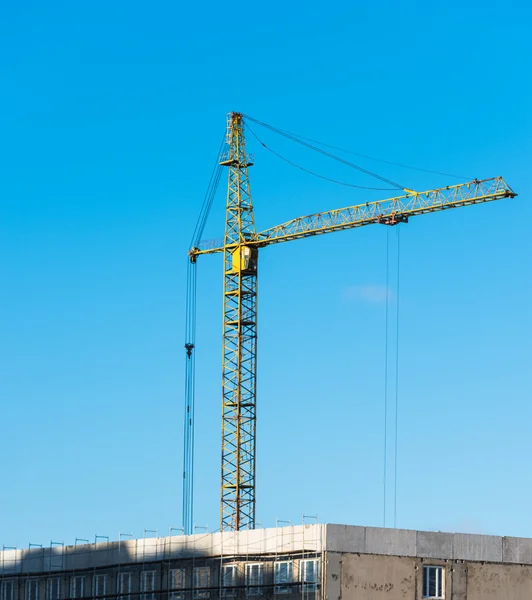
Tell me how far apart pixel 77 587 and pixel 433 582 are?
21368mm

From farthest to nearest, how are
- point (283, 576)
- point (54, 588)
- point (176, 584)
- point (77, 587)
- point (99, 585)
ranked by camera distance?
point (54, 588)
point (77, 587)
point (99, 585)
point (176, 584)
point (283, 576)

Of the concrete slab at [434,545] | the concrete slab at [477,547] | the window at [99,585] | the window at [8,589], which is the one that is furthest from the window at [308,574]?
the window at [8,589]

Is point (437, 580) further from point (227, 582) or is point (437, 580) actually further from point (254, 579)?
point (227, 582)

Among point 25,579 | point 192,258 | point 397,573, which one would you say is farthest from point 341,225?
point 397,573

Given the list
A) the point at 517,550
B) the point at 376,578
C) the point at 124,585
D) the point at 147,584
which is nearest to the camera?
the point at 376,578

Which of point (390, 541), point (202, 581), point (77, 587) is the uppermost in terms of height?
point (390, 541)

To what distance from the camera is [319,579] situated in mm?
69938

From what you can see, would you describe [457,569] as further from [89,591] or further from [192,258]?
[192,258]

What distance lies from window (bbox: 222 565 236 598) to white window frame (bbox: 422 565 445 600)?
9.66m

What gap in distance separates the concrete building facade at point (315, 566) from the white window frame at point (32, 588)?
15.0ft

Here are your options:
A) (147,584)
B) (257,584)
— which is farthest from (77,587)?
(257,584)

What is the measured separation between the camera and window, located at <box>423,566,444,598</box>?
236ft

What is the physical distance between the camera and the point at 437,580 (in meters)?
72.2

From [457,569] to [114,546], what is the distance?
19.0 m
